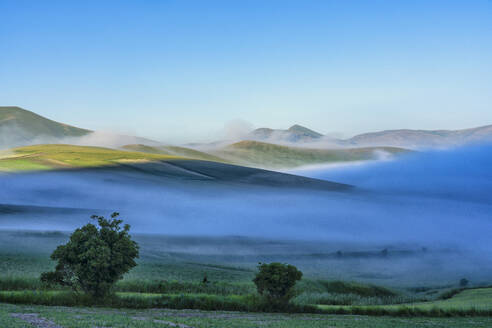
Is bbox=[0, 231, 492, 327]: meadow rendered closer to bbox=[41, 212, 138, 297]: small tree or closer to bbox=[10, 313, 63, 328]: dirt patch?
bbox=[10, 313, 63, 328]: dirt patch

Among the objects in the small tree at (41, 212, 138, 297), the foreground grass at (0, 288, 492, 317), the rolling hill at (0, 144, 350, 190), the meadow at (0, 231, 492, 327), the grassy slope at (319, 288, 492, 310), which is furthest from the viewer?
the rolling hill at (0, 144, 350, 190)

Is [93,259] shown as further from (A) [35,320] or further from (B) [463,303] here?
(B) [463,303]

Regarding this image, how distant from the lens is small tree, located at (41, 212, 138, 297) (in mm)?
40250

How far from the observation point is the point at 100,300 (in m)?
40.3

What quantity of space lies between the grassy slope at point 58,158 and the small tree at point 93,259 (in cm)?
8576

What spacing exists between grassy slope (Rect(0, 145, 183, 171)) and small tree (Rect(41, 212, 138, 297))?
8576 cm

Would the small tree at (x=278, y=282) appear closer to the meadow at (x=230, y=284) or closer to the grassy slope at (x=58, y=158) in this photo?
the meadow at (x=230, y=284)

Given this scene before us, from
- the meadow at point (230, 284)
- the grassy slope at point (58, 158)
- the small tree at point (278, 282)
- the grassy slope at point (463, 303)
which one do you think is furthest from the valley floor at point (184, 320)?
the grassy slope at point (58, 158)

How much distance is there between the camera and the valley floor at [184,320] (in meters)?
27.5

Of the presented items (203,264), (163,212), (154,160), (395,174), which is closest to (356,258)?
(203,264)

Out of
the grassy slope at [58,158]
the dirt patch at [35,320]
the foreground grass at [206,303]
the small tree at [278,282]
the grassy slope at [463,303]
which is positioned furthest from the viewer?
the grassy slope at [58,158]

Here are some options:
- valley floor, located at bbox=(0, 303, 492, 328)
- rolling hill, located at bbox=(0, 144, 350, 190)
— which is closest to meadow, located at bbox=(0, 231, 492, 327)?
valley floor, located at bbox=(0, 303, 492, 328)

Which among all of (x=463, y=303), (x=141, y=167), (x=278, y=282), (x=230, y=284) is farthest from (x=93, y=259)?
(x=141, y=167)

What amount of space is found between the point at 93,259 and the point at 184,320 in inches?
504
